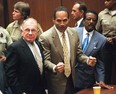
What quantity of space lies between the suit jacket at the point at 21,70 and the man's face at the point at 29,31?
0.18 ft

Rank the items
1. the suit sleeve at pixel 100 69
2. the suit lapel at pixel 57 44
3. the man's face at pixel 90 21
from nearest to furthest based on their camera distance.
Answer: the suit lapel at pixel 57 44 < the suit sleeve at pixel 100 69 < the man's face at pixel 90 21

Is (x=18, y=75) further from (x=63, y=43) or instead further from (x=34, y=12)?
(x=34, y=12)

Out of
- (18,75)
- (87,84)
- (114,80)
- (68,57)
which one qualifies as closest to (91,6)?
(114,80)

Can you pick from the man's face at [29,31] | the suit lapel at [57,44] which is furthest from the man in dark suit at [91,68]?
the man's face at [29,31]

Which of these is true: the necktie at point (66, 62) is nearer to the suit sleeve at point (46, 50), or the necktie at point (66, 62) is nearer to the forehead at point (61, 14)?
the suit sleeve at point (46, 50)

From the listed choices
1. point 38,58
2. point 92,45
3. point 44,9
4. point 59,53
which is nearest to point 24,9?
point 92,45

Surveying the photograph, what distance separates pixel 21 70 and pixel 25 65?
0.19 feet

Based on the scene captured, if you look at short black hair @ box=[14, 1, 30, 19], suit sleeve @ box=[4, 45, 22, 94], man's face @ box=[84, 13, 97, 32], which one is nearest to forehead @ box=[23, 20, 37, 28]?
suit sleeve @ box=[4, 45, 22, 94]

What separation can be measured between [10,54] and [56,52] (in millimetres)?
521

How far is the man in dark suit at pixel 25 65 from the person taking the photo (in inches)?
122

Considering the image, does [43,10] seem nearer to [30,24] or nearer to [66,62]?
[66,62]

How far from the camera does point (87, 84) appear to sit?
3986mm

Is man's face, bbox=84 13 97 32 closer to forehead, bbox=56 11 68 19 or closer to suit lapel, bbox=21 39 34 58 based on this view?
forehead, bbox=56 11 68 19

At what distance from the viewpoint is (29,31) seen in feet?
10.5
